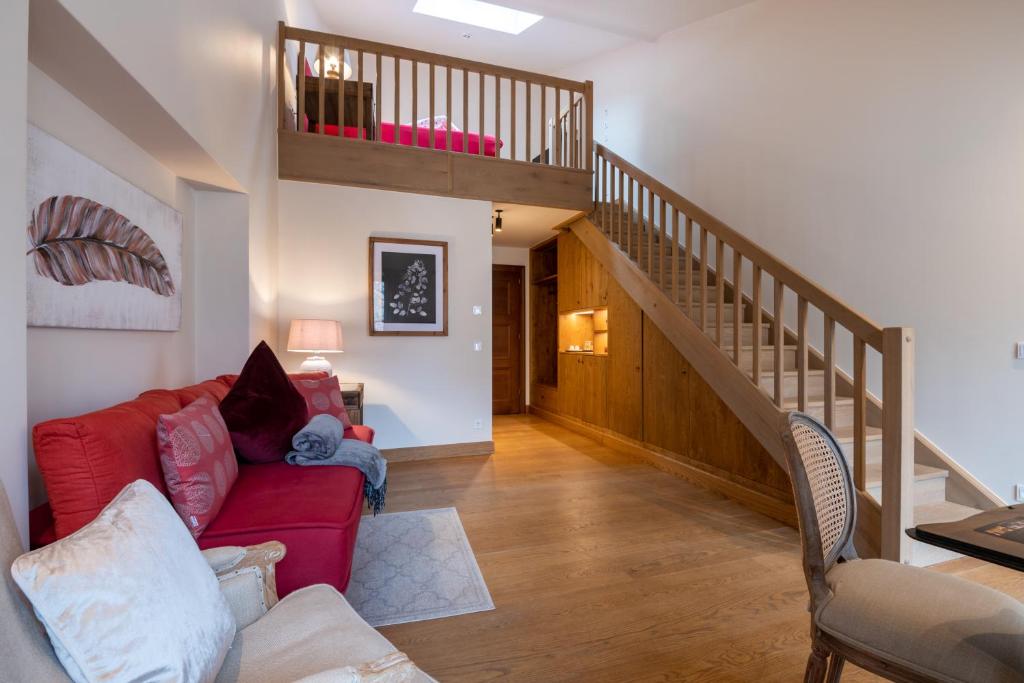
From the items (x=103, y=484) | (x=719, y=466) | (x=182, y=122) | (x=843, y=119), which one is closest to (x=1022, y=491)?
(x=719, y=466)

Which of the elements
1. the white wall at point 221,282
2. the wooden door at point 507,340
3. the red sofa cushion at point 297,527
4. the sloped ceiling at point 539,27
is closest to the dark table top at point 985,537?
the red sofa cushion at point 297,527

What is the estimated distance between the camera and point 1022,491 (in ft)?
8.41

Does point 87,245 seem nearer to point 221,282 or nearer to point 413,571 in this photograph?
point 221,282

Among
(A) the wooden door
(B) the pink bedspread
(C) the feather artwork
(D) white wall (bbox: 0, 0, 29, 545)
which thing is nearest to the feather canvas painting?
(C) the feather artwork

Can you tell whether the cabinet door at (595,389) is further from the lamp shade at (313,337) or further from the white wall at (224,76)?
the white wall at (224,76)

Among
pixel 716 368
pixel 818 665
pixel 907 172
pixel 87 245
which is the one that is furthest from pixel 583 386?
pixel 87 245

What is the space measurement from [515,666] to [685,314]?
275 centimetres

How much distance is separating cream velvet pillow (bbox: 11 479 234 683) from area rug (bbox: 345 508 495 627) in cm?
112

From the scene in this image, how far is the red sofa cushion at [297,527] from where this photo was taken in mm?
1593

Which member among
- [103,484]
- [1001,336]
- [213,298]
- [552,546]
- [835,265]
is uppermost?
[835,265]

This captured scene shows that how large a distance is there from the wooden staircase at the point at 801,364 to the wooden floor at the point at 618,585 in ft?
1.58

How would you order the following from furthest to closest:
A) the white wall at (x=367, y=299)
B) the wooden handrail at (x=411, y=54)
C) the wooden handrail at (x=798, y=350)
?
the white wall at (x=367, y=299)
the wooden handrail at (x=411, y=54)
the wooden handrail at (x=798, y=350)

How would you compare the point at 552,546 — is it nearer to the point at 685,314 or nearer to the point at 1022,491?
the point at 685,314

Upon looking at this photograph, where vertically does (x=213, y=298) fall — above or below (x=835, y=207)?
below
